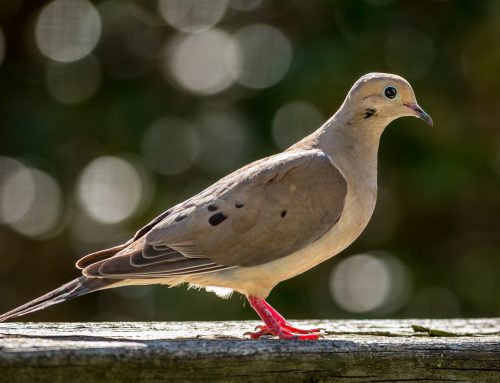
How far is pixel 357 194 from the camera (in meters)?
3.64

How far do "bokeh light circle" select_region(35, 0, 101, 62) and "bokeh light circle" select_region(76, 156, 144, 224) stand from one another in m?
0.70

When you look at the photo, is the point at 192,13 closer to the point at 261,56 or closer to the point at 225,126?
the point at 261,56

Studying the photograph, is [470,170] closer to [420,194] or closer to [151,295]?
[420,194]

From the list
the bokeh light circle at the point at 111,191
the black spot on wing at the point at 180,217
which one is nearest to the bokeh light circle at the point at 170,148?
the bokeh light circle at the point at 111,191

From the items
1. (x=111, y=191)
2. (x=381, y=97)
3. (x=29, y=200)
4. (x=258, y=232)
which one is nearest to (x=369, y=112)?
(x=381, y=97)

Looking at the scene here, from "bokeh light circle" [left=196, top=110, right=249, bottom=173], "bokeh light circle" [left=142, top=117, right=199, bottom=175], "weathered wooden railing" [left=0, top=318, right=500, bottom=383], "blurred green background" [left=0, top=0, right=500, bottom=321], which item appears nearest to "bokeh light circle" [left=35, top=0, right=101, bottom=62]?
"blurred green background" [left=0, top=0, right=500, bottom=321]

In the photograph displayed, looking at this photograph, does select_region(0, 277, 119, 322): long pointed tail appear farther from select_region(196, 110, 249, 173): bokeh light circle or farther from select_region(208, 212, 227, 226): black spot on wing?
select_region(196, 110, 249, 173): bokeh light circle

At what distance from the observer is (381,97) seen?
3.82 metres

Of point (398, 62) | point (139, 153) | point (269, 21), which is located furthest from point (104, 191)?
point (398, 62)

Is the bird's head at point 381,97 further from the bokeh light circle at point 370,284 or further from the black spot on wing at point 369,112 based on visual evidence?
the bokeh light circle at point 370,284

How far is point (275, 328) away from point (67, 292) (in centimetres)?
66

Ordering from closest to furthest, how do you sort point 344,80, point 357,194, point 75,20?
point 357,194
point 344,80
point 75,20

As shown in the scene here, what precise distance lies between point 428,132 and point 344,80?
649mm

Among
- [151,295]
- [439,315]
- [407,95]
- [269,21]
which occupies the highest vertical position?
[269,21]
